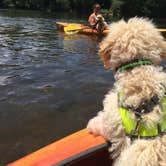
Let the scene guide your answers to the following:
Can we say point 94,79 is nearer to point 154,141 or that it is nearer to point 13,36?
point 154,141

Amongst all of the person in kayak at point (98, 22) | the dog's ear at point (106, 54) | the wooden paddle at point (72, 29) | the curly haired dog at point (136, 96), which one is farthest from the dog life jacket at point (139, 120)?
the wooden paddle at point (72, 29)

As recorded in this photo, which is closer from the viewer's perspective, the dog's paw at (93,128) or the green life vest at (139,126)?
the green life vest at (139,126)

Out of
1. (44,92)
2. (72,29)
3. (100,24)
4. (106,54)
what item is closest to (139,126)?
(106,54)

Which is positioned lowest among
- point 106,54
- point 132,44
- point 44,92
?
point 44,92

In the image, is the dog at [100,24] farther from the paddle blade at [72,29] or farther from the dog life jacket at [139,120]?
the dog life jacket at [139,120]

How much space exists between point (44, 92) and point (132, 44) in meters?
5.80

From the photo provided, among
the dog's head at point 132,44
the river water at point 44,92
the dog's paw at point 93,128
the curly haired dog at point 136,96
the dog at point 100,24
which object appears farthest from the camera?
the dog at point 100,24

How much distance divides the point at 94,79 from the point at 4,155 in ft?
15.9

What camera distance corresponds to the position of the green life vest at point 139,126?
3.13m

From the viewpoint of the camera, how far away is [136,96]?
317 centimetres

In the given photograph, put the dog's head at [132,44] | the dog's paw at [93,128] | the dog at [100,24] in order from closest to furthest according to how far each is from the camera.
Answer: the dog's head at [132,44]
the dog's paw at [93,128]
the dog at [100,24]

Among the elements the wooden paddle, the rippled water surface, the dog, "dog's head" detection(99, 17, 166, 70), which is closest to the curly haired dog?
"dog's head" detection(99, 17, 166, 70)

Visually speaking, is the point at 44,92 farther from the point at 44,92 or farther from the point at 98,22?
the point at 98,22

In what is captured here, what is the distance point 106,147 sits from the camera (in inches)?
150
